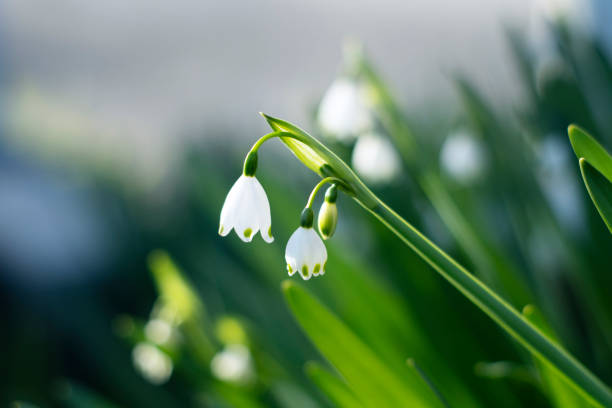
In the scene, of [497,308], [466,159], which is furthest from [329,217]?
[466,159]

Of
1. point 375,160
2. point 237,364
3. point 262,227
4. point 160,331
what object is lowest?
point 262,227

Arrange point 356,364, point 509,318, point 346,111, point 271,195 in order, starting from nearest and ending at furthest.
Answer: point 509,318 → point 356,364 → point 346,111 → point 271,195

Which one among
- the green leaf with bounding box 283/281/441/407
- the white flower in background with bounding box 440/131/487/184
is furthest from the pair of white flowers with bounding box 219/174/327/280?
the white flower in background with bounding box 440/131/487/184

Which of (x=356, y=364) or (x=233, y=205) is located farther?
(x=356, y=364)

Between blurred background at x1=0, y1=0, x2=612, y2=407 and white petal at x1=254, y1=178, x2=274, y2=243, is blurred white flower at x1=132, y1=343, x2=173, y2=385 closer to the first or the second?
blurred background at x1=0, y1=0, x2=612, y2=407

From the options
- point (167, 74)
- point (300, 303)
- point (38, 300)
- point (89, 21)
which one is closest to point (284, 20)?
point (167, 74)

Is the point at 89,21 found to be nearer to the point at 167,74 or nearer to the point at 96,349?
the point at 167,74

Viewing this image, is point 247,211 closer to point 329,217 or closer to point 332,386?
point 329,217
